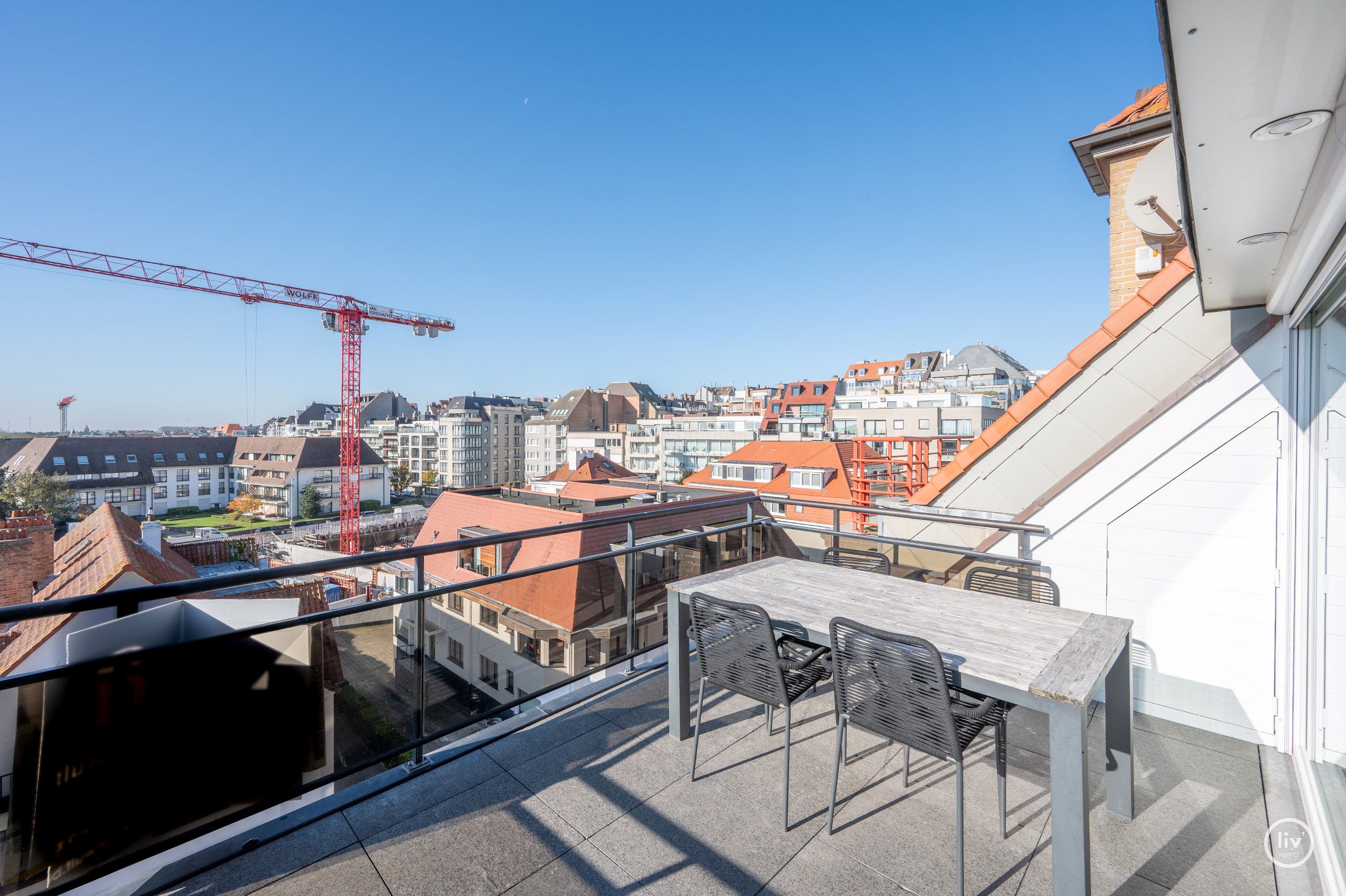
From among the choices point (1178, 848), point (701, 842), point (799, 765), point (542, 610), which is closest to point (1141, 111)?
point (1178, 848)

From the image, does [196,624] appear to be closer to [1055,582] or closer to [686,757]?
[686,757]

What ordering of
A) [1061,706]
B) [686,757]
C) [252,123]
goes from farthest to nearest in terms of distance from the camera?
[252,123] → [686,757] → [1061,706]

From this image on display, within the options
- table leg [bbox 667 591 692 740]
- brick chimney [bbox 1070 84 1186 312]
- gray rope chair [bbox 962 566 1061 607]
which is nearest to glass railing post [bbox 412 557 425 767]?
table leg [bbox 667 591 692 740]

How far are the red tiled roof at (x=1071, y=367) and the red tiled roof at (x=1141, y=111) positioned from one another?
2.20 metres

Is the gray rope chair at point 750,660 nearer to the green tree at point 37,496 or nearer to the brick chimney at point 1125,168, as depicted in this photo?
the brick chimney at point 1125,168

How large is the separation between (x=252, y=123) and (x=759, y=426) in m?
40.5

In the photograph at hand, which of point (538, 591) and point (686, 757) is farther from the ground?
point (538, 591)

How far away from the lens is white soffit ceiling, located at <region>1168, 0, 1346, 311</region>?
0.96 metres

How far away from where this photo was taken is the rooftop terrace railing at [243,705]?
5.41 feet

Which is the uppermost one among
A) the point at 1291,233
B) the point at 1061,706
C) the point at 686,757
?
the point at 1291,233

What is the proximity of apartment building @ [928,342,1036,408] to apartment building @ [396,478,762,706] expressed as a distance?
56187 millimetres

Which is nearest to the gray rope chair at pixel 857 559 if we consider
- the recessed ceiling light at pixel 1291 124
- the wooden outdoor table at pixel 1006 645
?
the wooden outdoor table at pixel 1006 645

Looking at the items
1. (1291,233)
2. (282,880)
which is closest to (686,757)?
(282,880)

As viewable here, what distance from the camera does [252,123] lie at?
30719 mm
